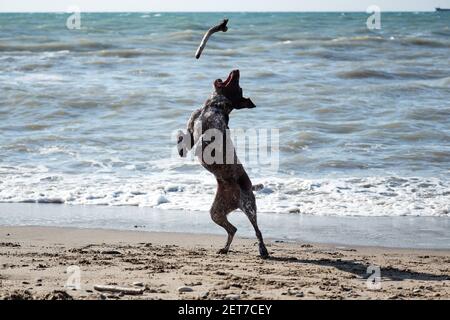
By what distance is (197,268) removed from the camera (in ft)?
23.4

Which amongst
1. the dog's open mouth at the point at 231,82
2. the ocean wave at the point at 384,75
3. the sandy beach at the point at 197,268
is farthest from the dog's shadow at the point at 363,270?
the ocean wave at the point at 384,75

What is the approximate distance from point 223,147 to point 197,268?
1088 millimetres

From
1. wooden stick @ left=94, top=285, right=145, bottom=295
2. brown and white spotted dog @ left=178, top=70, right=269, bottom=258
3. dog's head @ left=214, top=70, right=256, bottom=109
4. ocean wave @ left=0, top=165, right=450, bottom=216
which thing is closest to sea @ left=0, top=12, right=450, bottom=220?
ocean wave @ left=0, top=165, right=450, bottom=216

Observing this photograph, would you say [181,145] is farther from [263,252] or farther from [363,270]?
[363,270]

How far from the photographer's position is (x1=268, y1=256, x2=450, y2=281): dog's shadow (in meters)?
7.01

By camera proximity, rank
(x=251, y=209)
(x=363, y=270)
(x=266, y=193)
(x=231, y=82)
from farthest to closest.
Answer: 1. (x=266, y=193)
2. (x=251, y=209)
3. (x=231, y=82)
4. (x=363, y=270)

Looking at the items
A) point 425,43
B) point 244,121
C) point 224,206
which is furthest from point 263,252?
point 425,43

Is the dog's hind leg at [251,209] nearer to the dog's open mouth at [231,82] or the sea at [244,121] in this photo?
the dog's open mouth at [231,82]

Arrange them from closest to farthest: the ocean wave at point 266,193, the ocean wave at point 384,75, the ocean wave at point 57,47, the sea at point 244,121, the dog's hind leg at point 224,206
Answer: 1. the dog's hind leg at point 224,206
2. the ocean wave at point 266,193
3. the sea at point 244,121
4. the ocean wave at point 384,75
5. the ocean wave at point 57,47

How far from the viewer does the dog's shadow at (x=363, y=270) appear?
7.01 metres

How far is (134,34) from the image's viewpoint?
37281 millimetres

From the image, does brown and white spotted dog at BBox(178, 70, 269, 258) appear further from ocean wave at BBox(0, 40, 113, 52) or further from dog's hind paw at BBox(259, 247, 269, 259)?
ocean wave at BBox(0, 40, 113, 52)

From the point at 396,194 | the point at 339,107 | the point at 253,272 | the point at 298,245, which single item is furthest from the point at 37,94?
the point at 253,272
